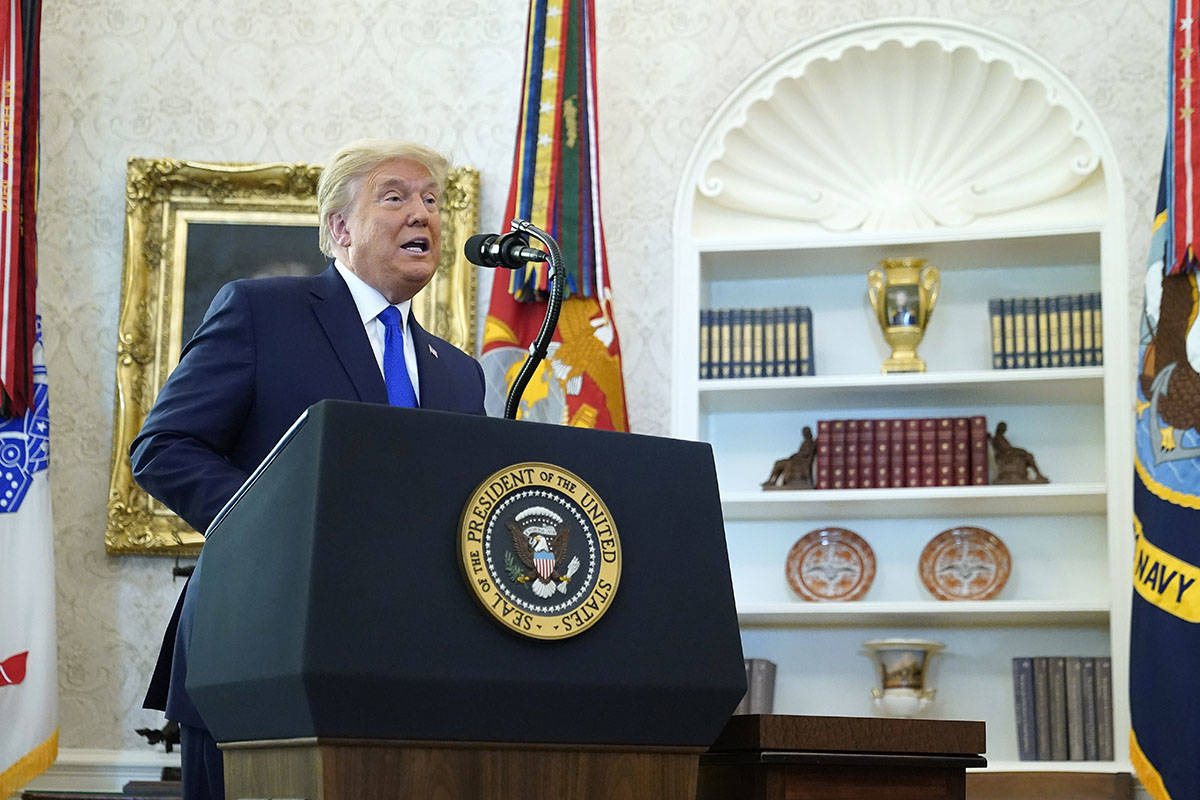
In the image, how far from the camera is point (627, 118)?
14.4 ft

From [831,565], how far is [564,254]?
1235mm

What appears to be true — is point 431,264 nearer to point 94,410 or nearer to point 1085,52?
point 94,410

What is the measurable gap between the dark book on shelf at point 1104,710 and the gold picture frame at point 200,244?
2.00 m

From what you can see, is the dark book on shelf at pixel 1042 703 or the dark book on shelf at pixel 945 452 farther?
the dark book on shelf at pixel 945 452

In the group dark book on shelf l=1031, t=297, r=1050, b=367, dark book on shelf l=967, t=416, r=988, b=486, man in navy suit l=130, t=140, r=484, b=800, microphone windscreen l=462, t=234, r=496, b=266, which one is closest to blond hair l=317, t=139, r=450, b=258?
man in navy suit l=130, t=140, r=484, b=800

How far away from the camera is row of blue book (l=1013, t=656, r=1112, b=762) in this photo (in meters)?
3.78

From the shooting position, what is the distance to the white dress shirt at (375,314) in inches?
72.4

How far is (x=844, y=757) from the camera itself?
1.61 metres

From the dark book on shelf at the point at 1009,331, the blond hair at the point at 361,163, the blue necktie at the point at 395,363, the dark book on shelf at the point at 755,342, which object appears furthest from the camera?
the dark book on shelf at the point at 755,342

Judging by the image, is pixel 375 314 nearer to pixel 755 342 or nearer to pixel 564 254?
pixel 564 254

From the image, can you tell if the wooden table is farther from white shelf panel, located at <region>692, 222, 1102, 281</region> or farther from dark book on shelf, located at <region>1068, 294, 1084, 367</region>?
white shelf panel, located at <region>692, 222, 1102, 281</region>

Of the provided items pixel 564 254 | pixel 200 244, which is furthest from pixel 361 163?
pixel 200 244

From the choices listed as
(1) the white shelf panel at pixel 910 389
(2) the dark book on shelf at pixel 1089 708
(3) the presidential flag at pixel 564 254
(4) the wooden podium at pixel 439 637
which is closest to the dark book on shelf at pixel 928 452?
(1) the white shelf panel at pixel 910 389

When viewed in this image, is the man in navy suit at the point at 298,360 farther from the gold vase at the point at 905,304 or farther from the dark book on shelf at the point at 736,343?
the gold vase at the point at 905,304
